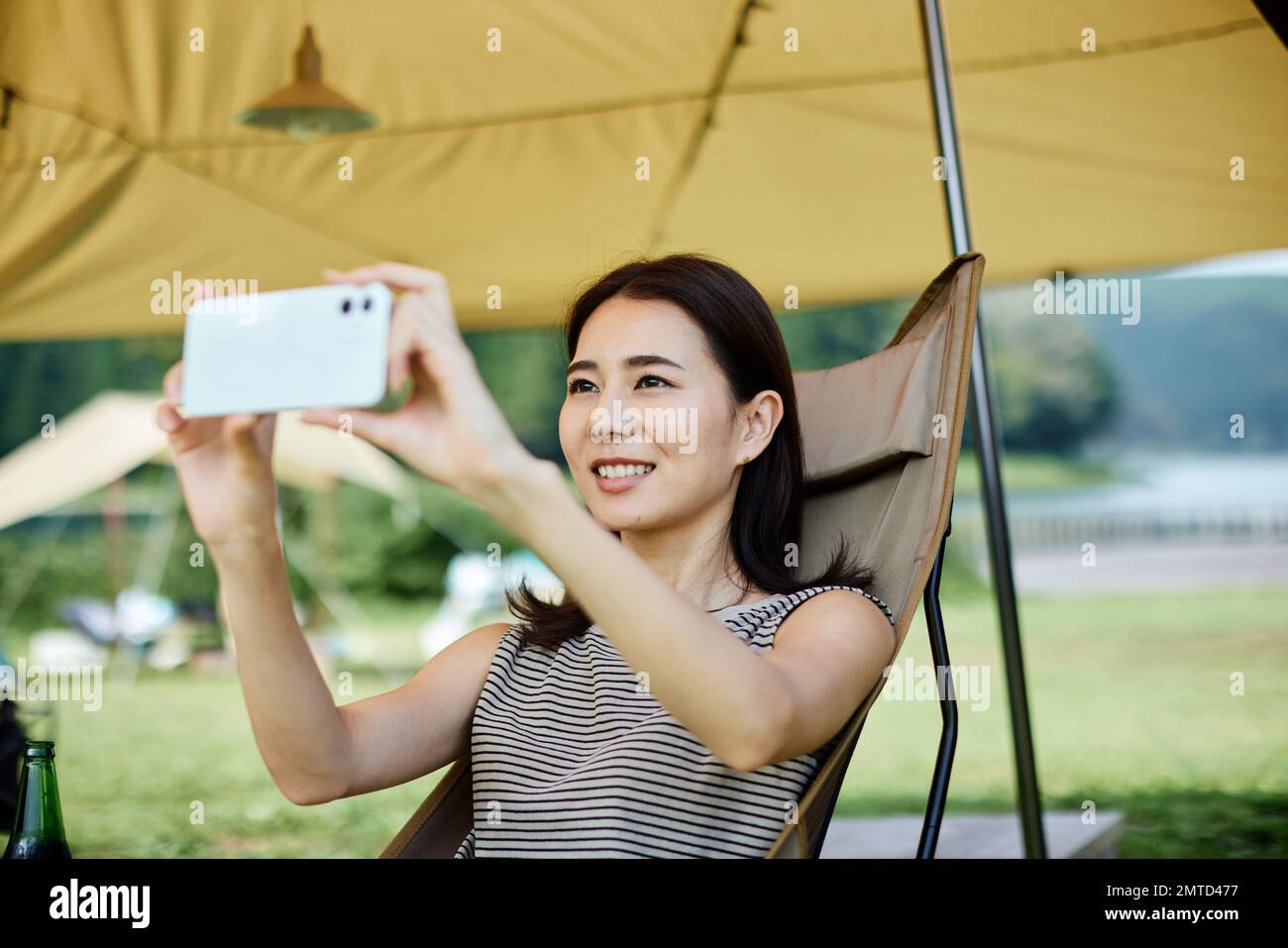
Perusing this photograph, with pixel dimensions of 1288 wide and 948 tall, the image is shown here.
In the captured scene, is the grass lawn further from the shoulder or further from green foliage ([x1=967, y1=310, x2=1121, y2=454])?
green foliage ([x1=967, y1=310, x2=1121, y2=454])

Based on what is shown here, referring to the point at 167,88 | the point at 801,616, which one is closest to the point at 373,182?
the point at 167,88

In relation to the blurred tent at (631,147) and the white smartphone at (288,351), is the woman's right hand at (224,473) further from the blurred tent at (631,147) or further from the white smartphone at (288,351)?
the blurred tent at (631,147)

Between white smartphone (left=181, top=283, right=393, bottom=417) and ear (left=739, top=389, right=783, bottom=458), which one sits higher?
white smartphone (left=181, top=283, right=393, bottom=417)

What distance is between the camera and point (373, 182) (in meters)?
3.81

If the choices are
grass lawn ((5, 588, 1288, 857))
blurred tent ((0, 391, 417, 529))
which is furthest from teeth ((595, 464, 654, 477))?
blurred tent ((0, 391, 417, 529))

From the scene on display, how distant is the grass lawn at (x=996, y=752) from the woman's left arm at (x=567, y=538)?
3.69 m

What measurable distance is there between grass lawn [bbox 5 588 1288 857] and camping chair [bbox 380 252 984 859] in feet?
9.69

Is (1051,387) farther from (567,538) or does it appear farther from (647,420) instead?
(567,538)

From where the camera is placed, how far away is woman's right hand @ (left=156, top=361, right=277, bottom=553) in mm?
1155

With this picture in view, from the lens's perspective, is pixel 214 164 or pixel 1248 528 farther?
pixel 1248 528

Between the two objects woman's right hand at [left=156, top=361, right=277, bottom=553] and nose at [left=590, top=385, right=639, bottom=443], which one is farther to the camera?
nose at [left=590, top=385, right=639, bottom=443]
